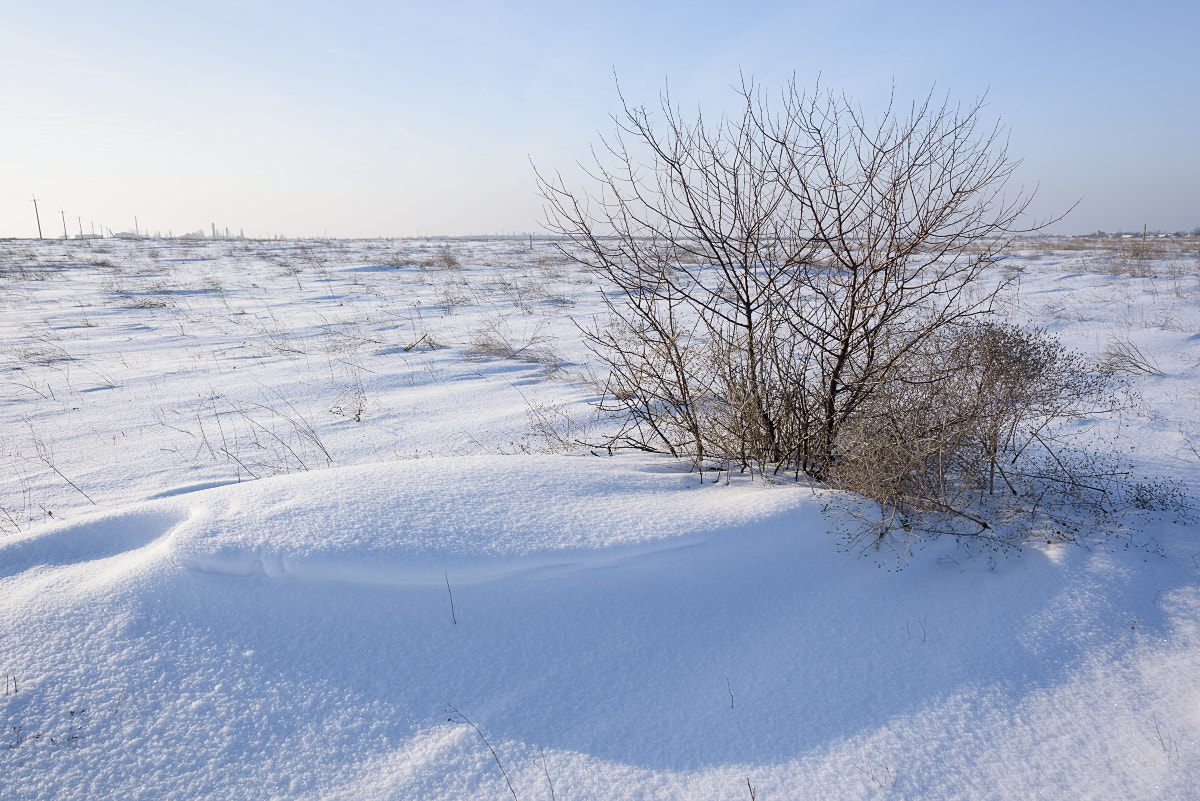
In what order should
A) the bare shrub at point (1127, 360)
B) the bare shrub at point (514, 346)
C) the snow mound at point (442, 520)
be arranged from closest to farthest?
1. the snow mound at point (442, 520)
2. the bare shrub at point (1127, 360)
3. the bare shrub at point (514, 346)

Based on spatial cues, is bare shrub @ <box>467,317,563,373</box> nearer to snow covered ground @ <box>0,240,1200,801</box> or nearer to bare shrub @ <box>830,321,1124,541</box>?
snow covered ground @ <box>0,240,1200,801</box>

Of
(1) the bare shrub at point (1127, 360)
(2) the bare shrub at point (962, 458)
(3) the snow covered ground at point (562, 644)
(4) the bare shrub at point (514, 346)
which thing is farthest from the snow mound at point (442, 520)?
(1) the bare shrub at point (1127, 360)

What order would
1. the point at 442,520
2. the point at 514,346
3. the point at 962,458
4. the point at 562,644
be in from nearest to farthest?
the point at 562,644 → the point at 442,520 → the point at 962,458 → the point at 514,346

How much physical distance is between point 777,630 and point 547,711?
873mm

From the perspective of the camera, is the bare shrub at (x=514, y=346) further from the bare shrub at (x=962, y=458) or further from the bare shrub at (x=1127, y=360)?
the bare shrub at (x=1127, y=360)

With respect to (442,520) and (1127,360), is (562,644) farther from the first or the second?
(1127,360)

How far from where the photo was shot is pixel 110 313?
33.6ft

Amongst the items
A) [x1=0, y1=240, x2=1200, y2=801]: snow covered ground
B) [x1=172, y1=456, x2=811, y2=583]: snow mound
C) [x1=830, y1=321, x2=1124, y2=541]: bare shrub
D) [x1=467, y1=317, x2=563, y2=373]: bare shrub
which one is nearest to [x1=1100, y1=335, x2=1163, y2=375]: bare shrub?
[x1=0, y1=240, x2=1200, y2=801]: snow covered ground

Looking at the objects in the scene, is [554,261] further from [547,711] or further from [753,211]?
[547,711]

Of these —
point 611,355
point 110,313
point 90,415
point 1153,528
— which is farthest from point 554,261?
point 1153,528

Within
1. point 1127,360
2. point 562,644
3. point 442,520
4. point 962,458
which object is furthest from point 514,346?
point 1127,360

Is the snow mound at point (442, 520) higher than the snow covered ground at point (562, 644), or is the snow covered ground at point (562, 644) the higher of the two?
the snow mound at point (442, 520)

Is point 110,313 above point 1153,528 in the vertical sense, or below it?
above

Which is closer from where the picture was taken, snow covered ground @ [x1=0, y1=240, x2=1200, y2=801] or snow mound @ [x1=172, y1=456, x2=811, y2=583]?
snow covered ground @ [x1=0, y1=240, x2=1200, y2=801]
